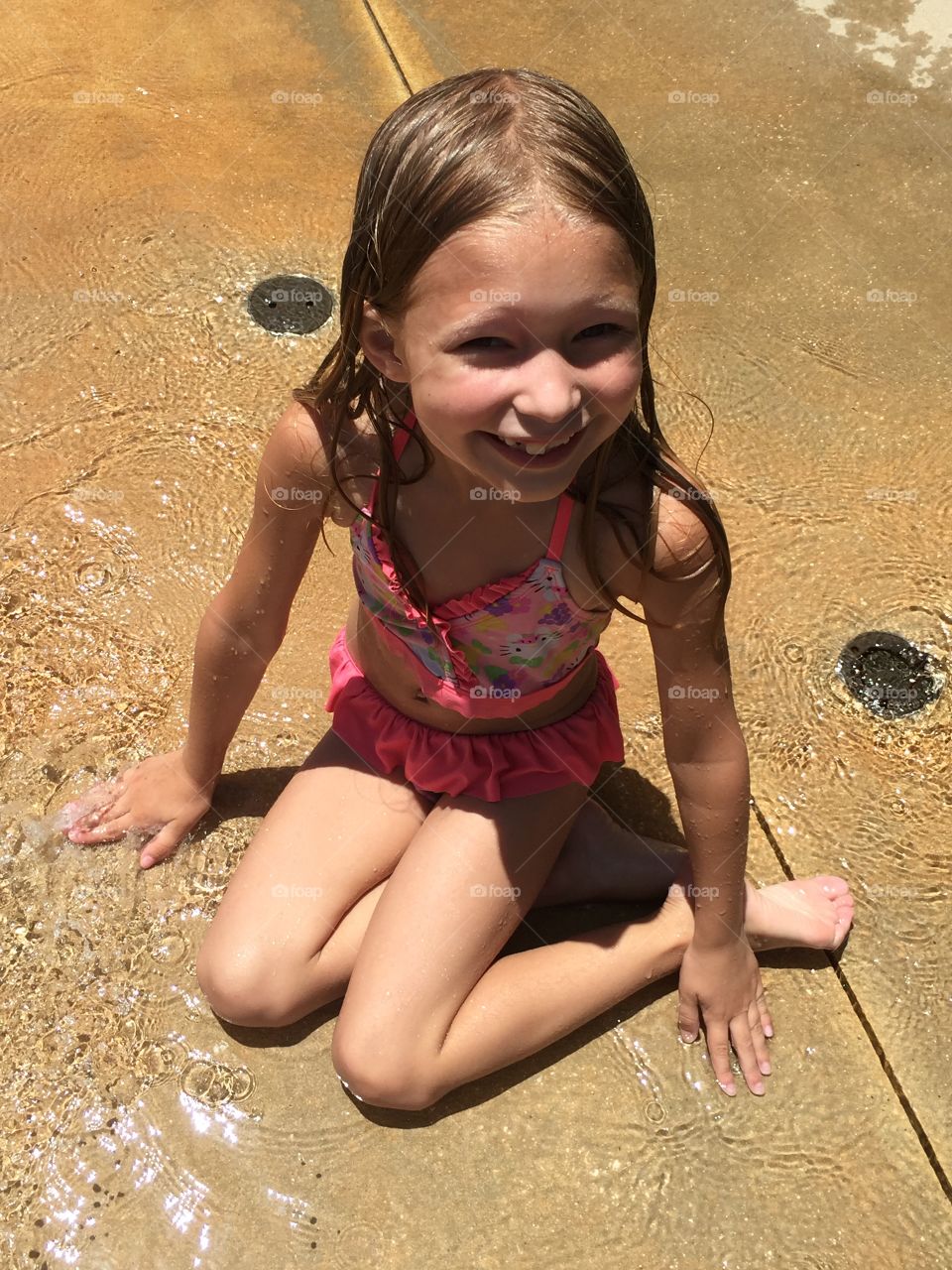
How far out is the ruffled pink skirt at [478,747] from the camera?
94.7 inches

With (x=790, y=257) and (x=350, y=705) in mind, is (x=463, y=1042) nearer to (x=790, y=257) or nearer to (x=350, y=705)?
(x=350, y=705)

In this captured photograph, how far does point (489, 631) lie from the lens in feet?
7.34

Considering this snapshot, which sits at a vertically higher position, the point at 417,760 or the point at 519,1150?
the point at 417,760

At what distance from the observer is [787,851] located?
2738mm

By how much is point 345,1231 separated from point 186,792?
0.89 m

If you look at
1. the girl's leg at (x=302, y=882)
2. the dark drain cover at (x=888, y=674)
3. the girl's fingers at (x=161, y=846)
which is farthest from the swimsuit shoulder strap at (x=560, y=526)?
the dark drain cover at (x=888, y=674)

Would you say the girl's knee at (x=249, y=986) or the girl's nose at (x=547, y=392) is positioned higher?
the girl's nose at (x=547, y=392)

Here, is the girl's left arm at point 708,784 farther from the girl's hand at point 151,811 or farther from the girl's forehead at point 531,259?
the girl's hand at point 151,811

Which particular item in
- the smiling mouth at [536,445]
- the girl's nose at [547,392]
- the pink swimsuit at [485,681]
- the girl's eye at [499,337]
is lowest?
the pink swimsuit at [485,681]

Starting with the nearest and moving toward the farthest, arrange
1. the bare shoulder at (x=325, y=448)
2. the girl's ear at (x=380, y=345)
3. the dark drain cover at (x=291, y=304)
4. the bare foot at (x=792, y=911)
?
the girl's ear at (x=380, y=345) < the bare shoulder at (x=325, y=448) < the bare foot at (x=792, y=911) < the dark drain cover at (x=291, y=304)

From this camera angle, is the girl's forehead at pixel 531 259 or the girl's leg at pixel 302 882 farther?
the girl's leg at pixel 302 882

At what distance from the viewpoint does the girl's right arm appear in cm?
221

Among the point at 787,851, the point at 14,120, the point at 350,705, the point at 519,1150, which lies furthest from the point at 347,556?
the point at 14,120

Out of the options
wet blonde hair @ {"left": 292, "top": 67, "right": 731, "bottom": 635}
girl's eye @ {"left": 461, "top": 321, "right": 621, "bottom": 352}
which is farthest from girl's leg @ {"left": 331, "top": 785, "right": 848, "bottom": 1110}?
girl's eye @ {"left": 461, "top": 321, "right": 621, "bottom": 352}
